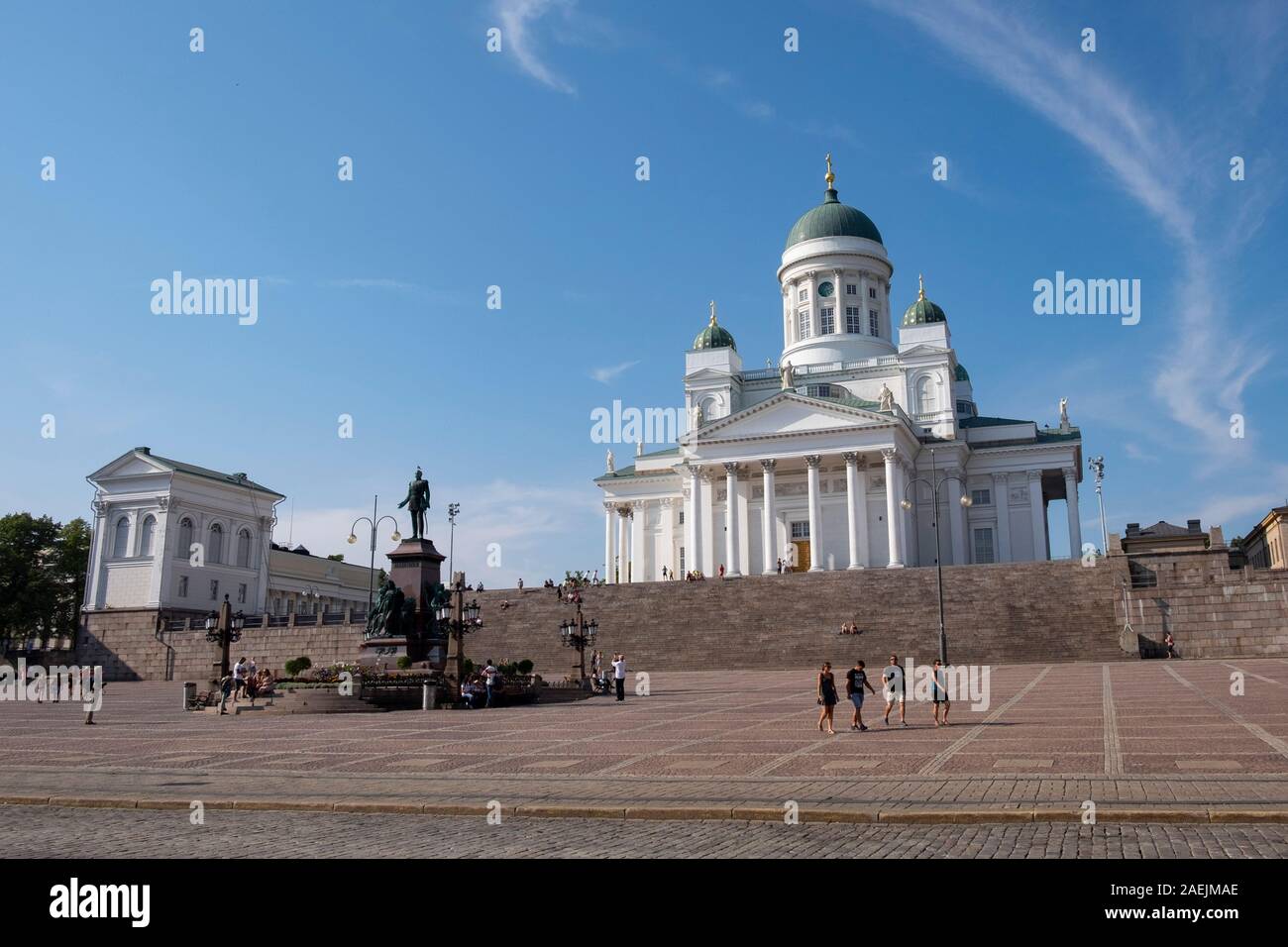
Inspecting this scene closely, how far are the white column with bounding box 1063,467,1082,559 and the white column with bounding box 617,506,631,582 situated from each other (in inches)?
1197

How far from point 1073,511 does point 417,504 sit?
49.9 m

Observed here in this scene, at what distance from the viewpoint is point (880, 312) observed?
78000 millimetres

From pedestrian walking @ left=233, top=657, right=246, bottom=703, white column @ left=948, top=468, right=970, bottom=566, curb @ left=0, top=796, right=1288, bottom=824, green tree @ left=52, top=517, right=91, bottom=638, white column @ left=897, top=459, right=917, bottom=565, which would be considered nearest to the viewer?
curb @ left=0, top=796, right=1288, bottom=824

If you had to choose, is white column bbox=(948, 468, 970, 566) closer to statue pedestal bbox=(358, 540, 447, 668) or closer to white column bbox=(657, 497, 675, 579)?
white column bbox=(657, 497, 675, 579)

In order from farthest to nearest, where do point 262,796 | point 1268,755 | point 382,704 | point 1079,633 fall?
1. point 1079,633
2. point 382,704
3. point 1268,755
4. point 262,796

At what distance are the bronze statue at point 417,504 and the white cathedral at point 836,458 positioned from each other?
102ft

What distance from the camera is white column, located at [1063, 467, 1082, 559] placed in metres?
65.8

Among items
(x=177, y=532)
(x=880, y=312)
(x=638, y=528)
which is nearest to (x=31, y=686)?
(x=177, y=532)

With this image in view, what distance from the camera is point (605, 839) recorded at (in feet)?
30.5

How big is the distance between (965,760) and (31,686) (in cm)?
4128

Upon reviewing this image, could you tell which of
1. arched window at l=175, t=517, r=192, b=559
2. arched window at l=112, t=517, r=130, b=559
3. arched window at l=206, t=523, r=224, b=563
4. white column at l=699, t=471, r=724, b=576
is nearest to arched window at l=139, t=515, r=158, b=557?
arched window at l=112, t=517, r=130, b=559

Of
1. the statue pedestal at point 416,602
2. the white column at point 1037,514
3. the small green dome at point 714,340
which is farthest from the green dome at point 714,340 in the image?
the statue pedestal at point 416,602

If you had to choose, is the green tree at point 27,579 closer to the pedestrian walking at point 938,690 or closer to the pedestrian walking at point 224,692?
the pedestrian walking at point 224,692

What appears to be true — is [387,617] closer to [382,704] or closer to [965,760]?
[382,704]
